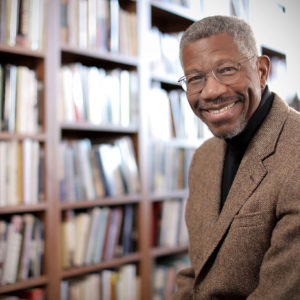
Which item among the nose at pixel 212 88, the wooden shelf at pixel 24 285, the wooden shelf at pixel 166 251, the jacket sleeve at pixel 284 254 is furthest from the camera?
the wooden shelf at pixel 166 251

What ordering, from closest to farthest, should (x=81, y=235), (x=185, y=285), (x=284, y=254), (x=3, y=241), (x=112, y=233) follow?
(x=284, y=254), (x=185, y=285), (x=3, y=241), (x=81, y=235), (x=112, y=233)

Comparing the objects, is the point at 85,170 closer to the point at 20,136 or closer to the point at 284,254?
the point at 20,136

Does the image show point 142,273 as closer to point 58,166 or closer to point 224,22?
point 58,166

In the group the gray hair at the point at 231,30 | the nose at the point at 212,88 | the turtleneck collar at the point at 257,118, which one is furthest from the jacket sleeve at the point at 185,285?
the gray hair at the point at 231,30

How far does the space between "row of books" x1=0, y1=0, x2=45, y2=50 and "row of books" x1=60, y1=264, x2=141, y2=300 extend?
112 centimetres

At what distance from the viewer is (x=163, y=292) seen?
7.04 feet

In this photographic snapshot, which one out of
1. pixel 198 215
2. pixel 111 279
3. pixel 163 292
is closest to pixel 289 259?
pixel 198 215

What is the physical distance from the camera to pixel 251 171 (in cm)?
94

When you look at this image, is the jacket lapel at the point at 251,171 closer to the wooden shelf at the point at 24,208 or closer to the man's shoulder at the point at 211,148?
the man's shoulder at the point at 211,148

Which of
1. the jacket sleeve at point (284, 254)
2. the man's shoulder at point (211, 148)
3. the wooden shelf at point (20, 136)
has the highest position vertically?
the wooden shelf at point (20, 136)

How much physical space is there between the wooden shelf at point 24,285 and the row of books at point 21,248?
17mm

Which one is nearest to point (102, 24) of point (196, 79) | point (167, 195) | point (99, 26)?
point (99, 26)

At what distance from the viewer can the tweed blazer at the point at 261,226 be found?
30.9 inches

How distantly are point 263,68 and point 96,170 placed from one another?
1.12m
